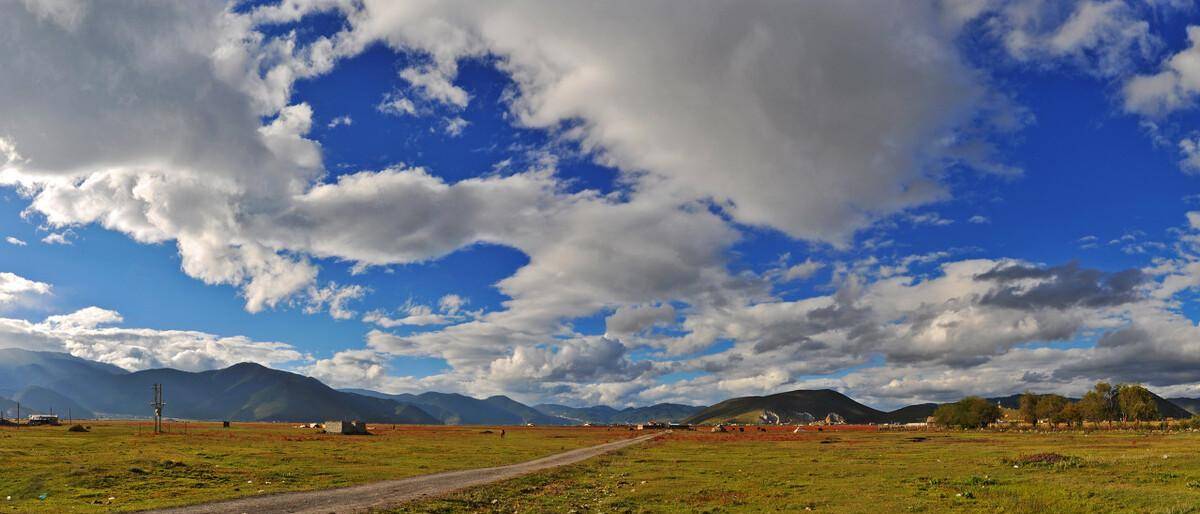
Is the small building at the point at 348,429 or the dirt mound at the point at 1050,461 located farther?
the small building at the point at 348,429

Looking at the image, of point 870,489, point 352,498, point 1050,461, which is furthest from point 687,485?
point 1050,461

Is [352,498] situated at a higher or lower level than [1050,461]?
higher

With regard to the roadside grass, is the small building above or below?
below

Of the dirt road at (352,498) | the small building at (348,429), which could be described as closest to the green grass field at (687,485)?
the dirt road at (352,498)

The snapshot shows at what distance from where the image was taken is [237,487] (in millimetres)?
42281

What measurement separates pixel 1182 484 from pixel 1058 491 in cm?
788

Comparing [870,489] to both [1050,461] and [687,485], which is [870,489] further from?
[1050,461]

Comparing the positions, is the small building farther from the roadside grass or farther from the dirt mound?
the dirt mound

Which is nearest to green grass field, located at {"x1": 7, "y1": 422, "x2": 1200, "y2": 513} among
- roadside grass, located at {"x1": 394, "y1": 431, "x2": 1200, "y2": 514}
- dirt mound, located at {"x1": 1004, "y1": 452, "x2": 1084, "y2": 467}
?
roadside grass, located at {"x1": 394, "y1": 431, "x2": 1200, "y2": 514}

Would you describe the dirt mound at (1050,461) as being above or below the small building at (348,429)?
above

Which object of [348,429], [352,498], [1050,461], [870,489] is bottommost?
[348,429]

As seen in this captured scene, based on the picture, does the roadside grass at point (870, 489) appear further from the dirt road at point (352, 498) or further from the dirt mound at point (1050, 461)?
the dirt road at point (352, 498)

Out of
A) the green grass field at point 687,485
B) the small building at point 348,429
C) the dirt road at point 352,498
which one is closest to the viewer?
the dirt road at point 352,498

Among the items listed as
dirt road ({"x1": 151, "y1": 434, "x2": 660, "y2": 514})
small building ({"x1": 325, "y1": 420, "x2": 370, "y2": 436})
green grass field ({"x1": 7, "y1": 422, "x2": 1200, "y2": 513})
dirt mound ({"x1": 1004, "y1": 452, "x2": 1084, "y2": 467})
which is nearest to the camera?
dirt road ({"x1": 151, "y1": 434, "x2": 660, "y2": 514})
